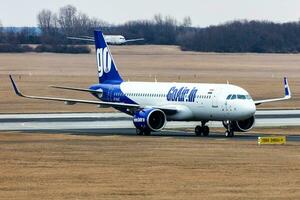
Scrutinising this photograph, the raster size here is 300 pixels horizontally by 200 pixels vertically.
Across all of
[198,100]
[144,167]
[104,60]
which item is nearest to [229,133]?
[198,100]

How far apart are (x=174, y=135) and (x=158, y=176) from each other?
21.4 metres

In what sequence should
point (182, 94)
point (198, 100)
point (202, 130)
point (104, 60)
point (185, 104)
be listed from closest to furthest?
point (198, 100)
point (202, 130)
point (185, 104)
point (182, 94)
point (104, 60)

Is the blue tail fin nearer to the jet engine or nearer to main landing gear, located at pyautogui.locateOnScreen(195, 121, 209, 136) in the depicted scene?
main landing gear, located at pyautogui.locateOnScreen(195, 121, 209, 136)

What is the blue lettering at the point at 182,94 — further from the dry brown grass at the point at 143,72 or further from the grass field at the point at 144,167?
the dry brown grass at the point at 143,72

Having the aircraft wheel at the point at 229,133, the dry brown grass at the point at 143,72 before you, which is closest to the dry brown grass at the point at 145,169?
the aircraft wheel at the point at 229,133

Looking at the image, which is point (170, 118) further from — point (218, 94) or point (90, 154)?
point (90, 154)

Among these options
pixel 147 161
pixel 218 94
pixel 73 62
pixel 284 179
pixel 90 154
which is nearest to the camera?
pixel 284 179

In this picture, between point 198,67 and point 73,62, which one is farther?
point 73,62

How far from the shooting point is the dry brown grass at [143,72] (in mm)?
94219

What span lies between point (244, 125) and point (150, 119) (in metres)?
5.21

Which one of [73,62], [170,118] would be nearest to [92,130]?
[170,118]

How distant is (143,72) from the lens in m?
148

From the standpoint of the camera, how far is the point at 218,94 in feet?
193

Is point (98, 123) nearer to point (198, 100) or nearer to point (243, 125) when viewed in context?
point (198, 100)
